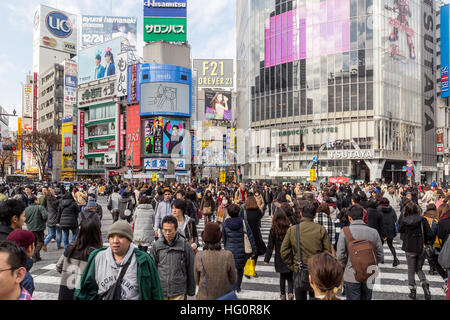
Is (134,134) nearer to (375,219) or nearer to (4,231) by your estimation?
(375,219)

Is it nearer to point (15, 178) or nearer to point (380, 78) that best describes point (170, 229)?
point (380, 78)

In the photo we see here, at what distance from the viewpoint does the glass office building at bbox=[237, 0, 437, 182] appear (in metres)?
46.3

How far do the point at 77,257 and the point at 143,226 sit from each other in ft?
12.3

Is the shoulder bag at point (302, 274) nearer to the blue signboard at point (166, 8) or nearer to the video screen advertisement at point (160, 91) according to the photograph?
the video screen advertisement at point (160, 91)

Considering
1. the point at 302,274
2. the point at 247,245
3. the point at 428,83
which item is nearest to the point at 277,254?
the point at 247,245

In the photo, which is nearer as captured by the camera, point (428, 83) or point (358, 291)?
point (358, 291)

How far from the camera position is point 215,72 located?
101500mm

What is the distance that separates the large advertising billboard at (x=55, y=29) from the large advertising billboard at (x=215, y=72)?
4509 centimetres

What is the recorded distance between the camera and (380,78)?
46125 millimetres

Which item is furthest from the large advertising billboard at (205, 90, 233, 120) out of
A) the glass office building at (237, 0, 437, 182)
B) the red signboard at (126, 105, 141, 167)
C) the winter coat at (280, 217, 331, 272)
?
the winter coat at (280, 217, 331, 272)

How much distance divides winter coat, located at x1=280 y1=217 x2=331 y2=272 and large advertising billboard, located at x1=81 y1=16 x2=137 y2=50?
113975mm

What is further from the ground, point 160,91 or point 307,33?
point 307,33

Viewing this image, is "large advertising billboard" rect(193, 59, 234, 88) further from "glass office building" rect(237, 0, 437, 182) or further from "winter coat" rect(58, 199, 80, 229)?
"winter coat" rect(58, 199, 80, 229)

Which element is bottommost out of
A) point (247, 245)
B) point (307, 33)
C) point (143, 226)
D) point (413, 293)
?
point (413, 293)
